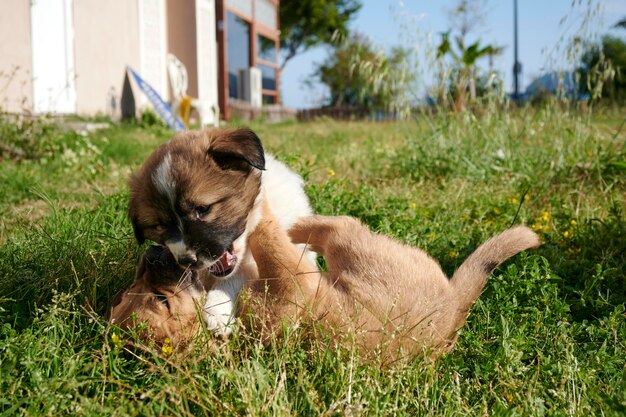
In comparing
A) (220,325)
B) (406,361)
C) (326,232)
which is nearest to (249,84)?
(326,232)

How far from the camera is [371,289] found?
2.58 meters

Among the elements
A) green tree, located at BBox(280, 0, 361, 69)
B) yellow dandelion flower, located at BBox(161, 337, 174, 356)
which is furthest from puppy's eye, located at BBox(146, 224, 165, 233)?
green tree, located at BBox(280, 0, 361, 69)

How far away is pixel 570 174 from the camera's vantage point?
5133 mm

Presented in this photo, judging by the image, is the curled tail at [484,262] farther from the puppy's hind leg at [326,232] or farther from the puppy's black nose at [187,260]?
the puppy's black nose at [187,260]

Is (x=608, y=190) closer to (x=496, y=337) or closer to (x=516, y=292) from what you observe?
(x=516, y=292)

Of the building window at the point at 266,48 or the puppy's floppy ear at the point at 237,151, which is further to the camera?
the building window at the point at 266,48

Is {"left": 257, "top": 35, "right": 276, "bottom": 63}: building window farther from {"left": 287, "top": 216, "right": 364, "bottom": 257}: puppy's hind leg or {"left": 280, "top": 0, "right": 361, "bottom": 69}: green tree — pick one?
{"left": 287, "top": 216, "right": 364, "bottom": 257}: puppy's hind leg

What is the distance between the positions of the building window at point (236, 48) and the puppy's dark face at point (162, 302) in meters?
16.3

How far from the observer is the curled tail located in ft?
8.61

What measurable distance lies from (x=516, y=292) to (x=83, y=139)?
16.8 ft

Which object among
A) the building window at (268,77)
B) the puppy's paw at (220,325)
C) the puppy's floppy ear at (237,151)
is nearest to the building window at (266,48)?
the building window at (268,77)

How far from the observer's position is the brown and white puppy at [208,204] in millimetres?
2672

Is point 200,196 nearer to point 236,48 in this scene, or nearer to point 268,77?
point 236,48

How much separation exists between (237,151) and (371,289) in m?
0.87
